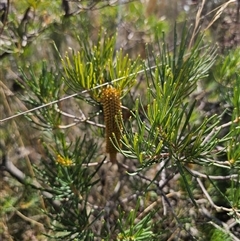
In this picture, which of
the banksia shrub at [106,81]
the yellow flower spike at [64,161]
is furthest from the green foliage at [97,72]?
the yellow flower spike at [64,161]

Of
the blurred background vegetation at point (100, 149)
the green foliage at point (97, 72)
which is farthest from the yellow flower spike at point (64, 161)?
the green foliage at point (97, 72)

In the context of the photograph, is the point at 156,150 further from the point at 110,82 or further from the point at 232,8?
the point at 232,8

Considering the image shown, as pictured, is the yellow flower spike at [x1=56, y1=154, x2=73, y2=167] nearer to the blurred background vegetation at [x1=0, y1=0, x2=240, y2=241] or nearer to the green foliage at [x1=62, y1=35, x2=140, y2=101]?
the blurred background vegetation at [x1=0, y1=0, x2=240, y2=241]

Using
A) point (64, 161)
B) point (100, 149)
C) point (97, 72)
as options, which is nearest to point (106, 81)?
point (97, 72)

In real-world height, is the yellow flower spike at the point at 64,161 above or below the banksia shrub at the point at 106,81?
below

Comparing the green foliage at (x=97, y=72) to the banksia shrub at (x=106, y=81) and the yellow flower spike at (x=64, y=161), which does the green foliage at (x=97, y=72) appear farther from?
the yellow flower spike at (x=64, y=161)

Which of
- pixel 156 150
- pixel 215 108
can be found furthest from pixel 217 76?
pixel 156 150

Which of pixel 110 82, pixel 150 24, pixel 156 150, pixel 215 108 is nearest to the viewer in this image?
pixel 156 150

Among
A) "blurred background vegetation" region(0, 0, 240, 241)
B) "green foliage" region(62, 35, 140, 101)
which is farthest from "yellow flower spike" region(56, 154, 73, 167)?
"green foliage" region(62, 35, 140, 101)
